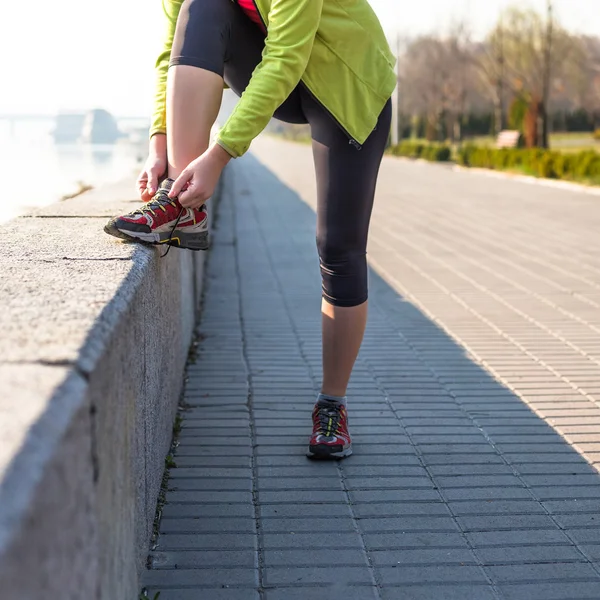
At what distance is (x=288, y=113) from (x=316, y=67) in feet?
0.71

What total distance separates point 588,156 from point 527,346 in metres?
12.6

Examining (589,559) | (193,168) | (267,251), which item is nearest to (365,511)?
(589,559)

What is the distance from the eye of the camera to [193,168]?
2.33 metres

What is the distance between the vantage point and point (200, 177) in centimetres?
233

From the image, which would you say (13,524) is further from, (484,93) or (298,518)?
(484,93)

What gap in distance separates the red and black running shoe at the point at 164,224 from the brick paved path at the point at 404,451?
72cm

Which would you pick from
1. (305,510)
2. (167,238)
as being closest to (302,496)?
(305,510)

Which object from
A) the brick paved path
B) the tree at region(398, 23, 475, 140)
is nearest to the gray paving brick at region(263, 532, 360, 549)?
the brick paved path

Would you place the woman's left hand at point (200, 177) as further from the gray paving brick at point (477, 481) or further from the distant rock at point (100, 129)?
the distant rock at point (100, 129)

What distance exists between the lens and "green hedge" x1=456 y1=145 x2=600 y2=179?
16.1 metres

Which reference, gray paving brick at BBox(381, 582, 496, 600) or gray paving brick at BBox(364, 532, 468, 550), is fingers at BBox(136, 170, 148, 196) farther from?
gray paving brick at BBox(381, 582, 496, 600)

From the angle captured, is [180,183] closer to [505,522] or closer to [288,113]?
[288,113]

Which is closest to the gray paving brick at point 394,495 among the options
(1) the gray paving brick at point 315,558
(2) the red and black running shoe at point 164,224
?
(1) the gray paving brick at point 315,558

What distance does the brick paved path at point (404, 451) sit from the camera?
2146mm
